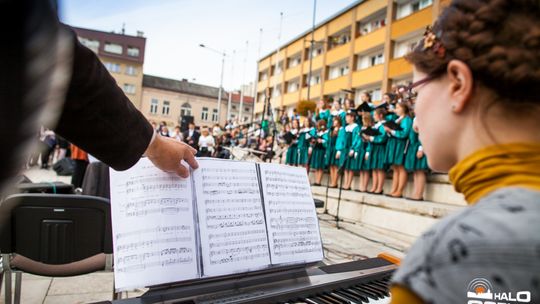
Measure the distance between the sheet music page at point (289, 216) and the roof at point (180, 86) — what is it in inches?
1893

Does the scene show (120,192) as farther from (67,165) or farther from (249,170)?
(67,165)

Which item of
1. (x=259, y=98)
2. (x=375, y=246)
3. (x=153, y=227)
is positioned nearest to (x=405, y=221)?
(x=375, y=246)

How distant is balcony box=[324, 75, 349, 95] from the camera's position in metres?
25.0

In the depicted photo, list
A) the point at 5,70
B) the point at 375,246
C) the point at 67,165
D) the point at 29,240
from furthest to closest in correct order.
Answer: the point at 67,165
the point at 375,246
the point at 29,240
the point at 5,70

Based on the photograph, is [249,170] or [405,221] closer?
[249,170]

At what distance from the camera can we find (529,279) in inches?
20.7

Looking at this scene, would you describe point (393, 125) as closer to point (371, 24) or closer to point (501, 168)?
point (501, 168)

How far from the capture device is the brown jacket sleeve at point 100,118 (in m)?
0.85

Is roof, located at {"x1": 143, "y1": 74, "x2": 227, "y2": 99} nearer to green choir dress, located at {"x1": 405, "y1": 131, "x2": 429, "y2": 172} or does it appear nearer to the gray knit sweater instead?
green choir dress, located at {"x1": 405, "y1": 131, "x2": 429, "y2": 172}

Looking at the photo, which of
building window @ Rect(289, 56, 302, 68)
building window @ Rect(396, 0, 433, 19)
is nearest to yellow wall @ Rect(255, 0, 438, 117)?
building window @ Rect(289, 56, 302, 68)

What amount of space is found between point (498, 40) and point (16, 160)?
795 mm

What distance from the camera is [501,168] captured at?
0.66 metres

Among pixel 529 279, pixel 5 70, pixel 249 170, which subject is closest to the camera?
pixel 5 70

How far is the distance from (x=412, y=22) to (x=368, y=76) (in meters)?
4.25
